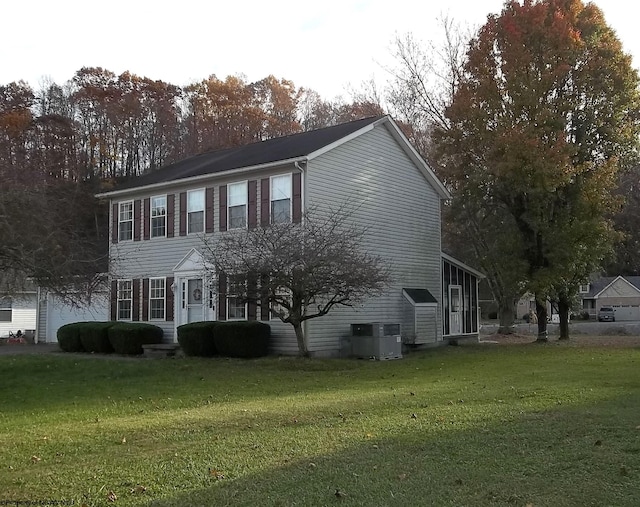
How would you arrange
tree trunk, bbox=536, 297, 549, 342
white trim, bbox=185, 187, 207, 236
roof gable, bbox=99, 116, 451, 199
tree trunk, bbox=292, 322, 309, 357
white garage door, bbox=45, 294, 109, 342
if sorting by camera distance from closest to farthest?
tree trunk, bbox=292, 322, 309, 357 → roof gable, bbox=99, 116, 451, 199 → white trim, bbox=185, 187, 207, 236 → white garage door, bbox=45, 294, 109, 342 → tree trunk, bbox=536, 297, 549, 342

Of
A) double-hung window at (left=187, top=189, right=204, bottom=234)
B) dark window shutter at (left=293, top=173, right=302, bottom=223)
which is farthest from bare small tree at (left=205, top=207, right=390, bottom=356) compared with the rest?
double-hung window at (left=187, top=189, right=204, bottom=234)

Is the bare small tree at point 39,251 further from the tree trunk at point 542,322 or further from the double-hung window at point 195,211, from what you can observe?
the tree trunk at point 542,322

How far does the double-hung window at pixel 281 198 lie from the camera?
65.2 ft

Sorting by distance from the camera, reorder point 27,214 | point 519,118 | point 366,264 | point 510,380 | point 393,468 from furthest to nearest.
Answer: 1. point 519,118
2. point 366,264
3. point 510,380
4. point 27,214
5. point 393,468

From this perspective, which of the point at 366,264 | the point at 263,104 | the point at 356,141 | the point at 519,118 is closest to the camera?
the point at 366,264

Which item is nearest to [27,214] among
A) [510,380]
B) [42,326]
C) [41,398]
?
[41,398]

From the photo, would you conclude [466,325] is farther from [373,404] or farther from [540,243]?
[373,404]

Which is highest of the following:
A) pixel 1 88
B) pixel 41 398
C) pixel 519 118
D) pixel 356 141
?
pixel 1 88

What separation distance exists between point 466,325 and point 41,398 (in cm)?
1864

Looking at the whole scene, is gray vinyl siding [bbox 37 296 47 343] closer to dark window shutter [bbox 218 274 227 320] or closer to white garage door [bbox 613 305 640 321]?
dark window shutter [bbox 218 274 227 320]

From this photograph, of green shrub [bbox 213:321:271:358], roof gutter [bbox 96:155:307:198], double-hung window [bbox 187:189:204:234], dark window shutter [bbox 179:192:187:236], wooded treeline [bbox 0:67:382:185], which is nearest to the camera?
green shrub [bbox 213:321:271:358]

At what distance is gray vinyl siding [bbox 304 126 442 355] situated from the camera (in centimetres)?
2028

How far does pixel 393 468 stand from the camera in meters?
6.43

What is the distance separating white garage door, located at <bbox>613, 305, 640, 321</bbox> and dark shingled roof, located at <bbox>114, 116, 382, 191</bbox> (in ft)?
160
